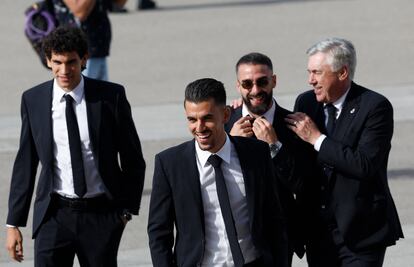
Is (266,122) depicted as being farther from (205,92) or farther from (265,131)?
(205,92)

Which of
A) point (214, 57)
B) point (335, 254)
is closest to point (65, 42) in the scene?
point (335, 254)

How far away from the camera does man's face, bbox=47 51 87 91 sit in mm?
6859

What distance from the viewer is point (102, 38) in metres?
11.4

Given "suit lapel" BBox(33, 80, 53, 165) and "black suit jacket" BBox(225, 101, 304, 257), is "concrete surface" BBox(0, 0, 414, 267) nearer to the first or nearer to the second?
"black suit jacket" BBox(225, 101, 304, 257)

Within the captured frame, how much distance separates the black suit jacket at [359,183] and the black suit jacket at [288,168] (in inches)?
4.0

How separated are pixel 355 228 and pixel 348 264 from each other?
0.22 meters

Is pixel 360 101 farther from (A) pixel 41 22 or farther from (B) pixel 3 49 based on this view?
(B) pixel 3 49

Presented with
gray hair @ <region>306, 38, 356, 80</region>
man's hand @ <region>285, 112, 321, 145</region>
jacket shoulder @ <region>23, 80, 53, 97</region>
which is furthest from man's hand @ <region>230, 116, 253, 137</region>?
jacket shoulder @ <region>23, 80, 53, 97</region>

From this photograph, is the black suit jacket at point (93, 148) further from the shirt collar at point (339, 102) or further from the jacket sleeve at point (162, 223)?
the shirt collar at point (339, 102)

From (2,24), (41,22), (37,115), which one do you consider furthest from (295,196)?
(2,24)

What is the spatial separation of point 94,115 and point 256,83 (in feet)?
3.14

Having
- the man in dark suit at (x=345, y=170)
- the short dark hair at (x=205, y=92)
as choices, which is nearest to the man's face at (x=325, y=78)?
the man in dark suit at (x=345, y=170)

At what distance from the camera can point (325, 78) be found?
22.3 feet

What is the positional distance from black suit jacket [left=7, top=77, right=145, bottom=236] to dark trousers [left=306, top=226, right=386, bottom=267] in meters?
1.03
